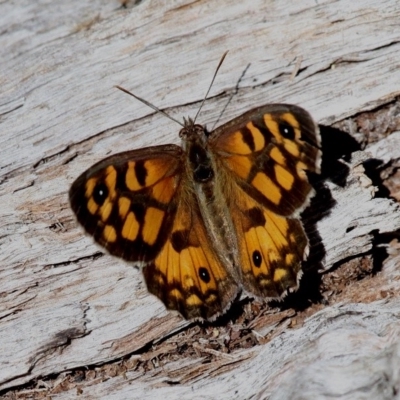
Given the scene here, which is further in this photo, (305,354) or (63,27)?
(63,27)

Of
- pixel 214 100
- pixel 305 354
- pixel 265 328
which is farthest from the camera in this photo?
pixel 214 100

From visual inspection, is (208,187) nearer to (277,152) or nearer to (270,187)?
(270,187)

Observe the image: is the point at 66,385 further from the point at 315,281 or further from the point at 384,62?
the point at 384,62

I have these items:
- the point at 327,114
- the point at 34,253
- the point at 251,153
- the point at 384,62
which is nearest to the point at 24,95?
the point at 34,253

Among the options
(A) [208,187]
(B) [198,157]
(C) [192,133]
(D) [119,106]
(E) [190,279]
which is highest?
(D) [119,106]

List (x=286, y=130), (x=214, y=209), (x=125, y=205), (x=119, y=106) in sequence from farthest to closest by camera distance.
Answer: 1. (x=119, y=106)
2. (x=214, y=209)
3. (x=125, y=205)
4. (x=286, y=130)

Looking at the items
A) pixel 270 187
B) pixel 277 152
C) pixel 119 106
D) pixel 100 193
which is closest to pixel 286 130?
pixel 277 152

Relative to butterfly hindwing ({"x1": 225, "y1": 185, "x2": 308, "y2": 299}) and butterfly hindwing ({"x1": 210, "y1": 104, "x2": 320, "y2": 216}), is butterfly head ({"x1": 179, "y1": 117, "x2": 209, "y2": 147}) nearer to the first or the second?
butterfly hindwing ({"x1": 210, "y1": 104, "x2": 320, "y2": 216})
